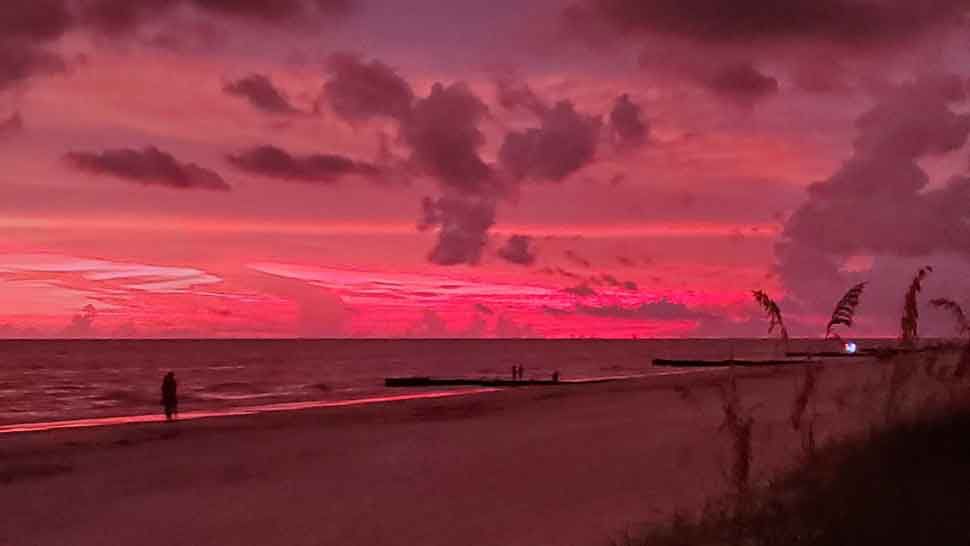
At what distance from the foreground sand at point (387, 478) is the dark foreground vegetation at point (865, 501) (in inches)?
42.1

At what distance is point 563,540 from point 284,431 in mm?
19272

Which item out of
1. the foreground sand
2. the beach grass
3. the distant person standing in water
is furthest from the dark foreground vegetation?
the distant person standing in water

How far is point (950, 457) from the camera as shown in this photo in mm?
9391

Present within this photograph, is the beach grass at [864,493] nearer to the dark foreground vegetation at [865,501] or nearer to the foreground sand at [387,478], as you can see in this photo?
the dark foreground vegetation at [865,501]

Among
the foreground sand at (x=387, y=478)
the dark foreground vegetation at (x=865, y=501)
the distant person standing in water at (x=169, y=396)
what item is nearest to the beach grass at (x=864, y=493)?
the dark foreground vegetation at (x=865, y=501)

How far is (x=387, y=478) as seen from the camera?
→ 1717 centimetres

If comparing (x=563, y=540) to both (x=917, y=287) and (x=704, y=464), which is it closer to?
(x=917, y=287)

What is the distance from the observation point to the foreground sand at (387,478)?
12.3m

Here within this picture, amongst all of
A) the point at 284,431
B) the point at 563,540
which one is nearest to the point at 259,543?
the point at 563,540

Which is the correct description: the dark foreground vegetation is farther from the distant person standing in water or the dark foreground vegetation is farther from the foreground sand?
the distant person standing in water

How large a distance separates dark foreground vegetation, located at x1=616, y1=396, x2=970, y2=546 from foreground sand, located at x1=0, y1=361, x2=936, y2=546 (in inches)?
42.1

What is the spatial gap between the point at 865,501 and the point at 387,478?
10.6m

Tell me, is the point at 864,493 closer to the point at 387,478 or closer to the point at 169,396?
the point at 387,478

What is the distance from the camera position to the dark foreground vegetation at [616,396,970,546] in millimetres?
7039
